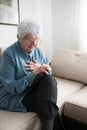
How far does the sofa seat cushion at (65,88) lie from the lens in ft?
5.43

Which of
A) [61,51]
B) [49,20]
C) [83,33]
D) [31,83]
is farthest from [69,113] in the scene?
[49,20]

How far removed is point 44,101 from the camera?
4.18 feet

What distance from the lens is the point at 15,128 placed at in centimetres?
119

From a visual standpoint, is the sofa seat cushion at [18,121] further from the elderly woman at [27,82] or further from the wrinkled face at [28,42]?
the wrinkled face at [28,42]

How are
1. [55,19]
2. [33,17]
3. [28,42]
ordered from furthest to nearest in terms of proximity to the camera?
1. [55,19]
2. [33,17]
3. [28,42]

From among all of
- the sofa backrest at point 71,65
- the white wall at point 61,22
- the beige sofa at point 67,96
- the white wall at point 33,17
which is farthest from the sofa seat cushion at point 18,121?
the white wall at point 61,22

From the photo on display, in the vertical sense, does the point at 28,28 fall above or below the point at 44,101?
above

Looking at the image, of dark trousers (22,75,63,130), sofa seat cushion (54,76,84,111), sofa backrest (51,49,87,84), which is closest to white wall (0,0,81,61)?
sofa backrest (51,49,87,84)

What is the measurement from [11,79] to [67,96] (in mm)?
669

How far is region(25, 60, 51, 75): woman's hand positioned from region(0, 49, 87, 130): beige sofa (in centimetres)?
33

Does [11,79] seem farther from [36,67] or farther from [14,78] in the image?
[36,67]

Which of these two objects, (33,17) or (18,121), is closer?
(18,121)

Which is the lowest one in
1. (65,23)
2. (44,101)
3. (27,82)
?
(44,101)

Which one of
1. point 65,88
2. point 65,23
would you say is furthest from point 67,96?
point 65,23
